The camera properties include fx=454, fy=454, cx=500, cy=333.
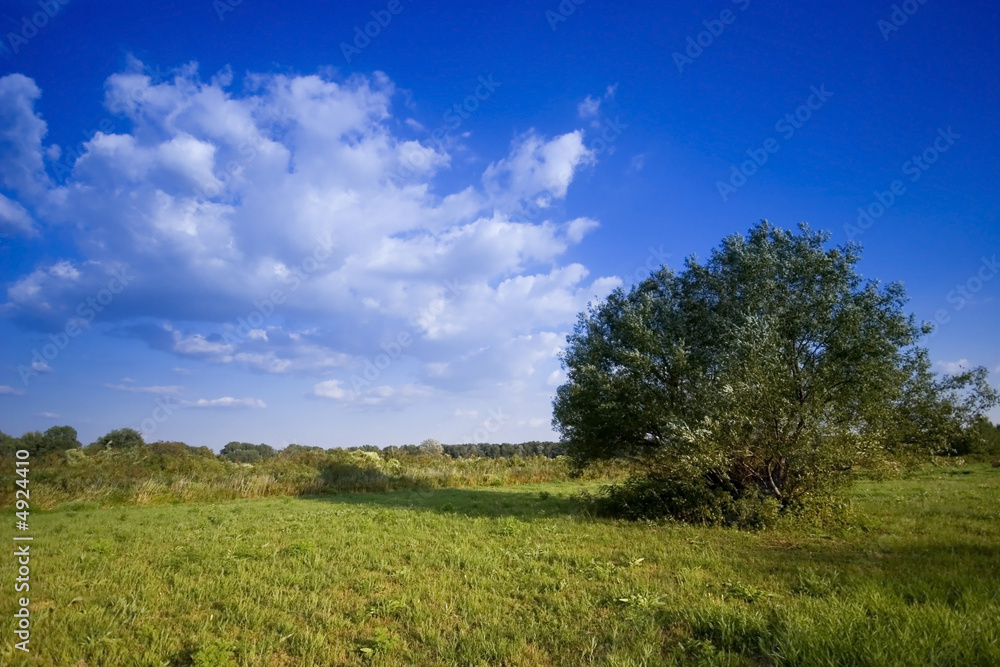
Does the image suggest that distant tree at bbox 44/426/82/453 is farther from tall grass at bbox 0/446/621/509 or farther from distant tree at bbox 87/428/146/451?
tall grass at bbox 0/446/621/509

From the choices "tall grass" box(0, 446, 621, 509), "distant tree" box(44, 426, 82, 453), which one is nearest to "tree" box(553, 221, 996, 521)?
"tall grass" box(0, 446, 621, 509)

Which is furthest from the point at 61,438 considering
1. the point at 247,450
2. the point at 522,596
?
the point at 522,596

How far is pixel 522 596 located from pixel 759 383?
11002 millimetres

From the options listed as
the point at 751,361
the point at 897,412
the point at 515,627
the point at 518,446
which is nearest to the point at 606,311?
the point at 751,361

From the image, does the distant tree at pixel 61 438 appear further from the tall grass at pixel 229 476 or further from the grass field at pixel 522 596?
the grass field at pixel 522 596

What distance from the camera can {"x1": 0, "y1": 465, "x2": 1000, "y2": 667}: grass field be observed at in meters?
5.91

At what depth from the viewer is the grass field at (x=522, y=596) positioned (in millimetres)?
5914

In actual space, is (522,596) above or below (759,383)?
below

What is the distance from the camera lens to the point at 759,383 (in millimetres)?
14969

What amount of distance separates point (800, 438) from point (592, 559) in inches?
370

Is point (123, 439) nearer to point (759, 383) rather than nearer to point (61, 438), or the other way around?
point (61, 438)

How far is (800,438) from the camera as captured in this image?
15250mm

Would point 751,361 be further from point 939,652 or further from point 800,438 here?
point 939,652

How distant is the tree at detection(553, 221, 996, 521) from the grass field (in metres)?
2.30
